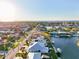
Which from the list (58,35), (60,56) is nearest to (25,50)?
(60,56)

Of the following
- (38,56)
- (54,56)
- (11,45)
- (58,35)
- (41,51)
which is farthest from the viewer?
(58,35)

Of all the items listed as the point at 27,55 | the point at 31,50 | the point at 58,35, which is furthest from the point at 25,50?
the point at 58,35

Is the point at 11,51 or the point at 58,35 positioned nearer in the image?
the point at 11,51

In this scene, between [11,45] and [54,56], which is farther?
[11,45]

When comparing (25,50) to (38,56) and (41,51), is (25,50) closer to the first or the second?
(41,51)

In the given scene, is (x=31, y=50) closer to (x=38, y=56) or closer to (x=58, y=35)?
(x=38, y=56)

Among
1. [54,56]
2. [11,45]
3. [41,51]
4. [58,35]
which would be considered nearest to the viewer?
[54,56]

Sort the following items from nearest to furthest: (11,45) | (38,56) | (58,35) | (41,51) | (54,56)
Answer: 1. (38,56)
2. (54,56)
3. (41,51)
4. (11,45)
5. (58,35)

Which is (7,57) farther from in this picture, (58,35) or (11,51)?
(58,35)

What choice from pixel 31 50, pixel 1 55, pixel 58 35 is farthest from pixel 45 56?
pixel 58 35
